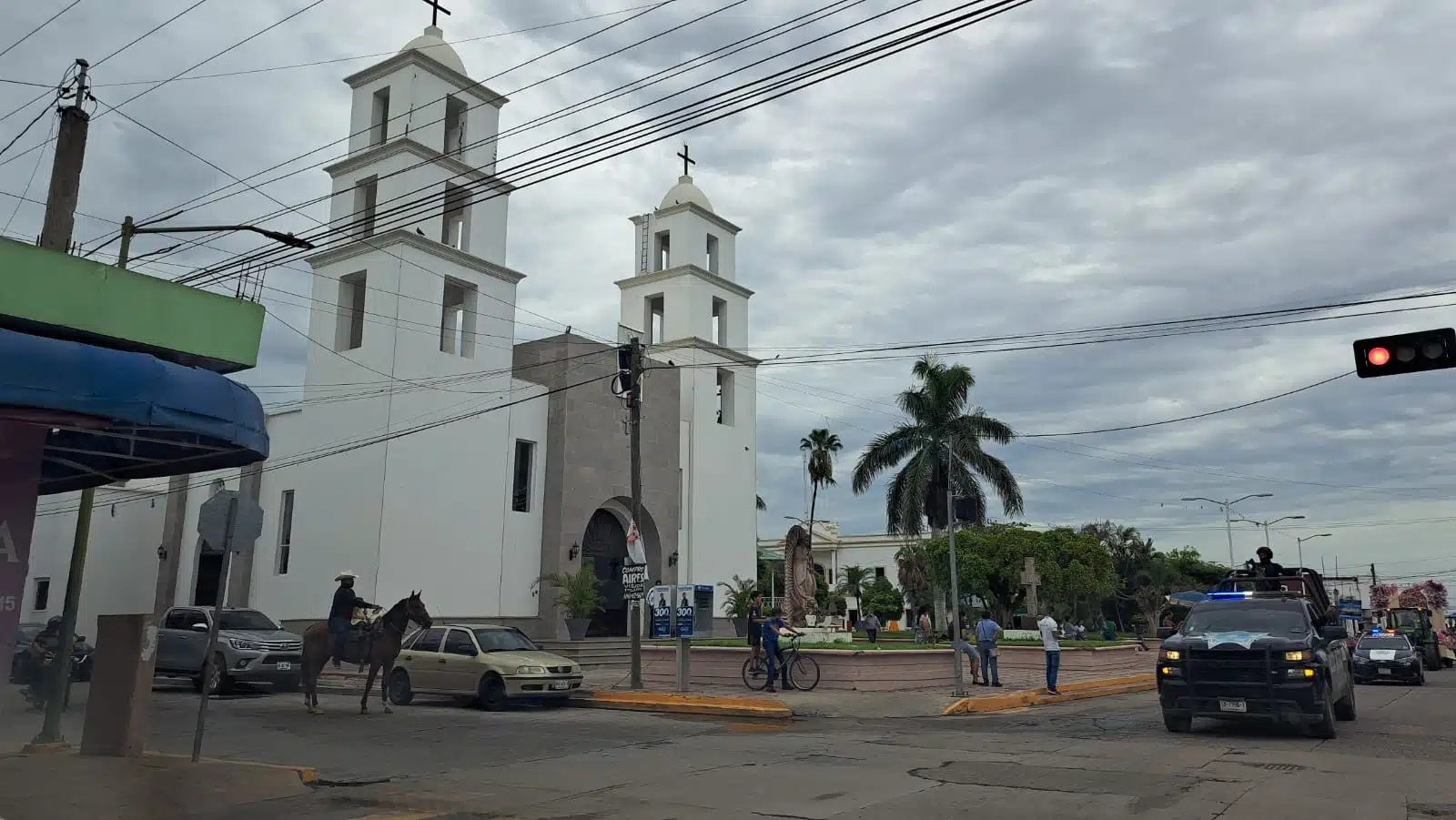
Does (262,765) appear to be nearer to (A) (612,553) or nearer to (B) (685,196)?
(A) (612,553)

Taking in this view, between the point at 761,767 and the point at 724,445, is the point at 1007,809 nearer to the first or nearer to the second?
the point at 761,767

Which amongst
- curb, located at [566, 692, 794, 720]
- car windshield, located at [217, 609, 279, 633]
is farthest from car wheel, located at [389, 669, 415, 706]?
car windshield, located at [217, 609, 279, 633]

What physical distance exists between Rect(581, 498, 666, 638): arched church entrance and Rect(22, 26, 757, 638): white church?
0.08 metres

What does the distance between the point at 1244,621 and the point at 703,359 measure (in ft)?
92.8

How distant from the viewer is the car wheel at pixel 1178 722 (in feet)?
45.6

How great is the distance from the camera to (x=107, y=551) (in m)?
37.3

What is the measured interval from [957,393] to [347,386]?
27.8m

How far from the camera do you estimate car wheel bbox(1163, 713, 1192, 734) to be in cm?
1391

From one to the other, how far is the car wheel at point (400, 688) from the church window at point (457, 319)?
1367 cm

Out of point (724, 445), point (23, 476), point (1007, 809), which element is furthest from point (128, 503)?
point (1007, 809)

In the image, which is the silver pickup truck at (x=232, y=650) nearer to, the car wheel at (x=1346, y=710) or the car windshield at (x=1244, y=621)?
the car windshield at (x=1244, y=621)

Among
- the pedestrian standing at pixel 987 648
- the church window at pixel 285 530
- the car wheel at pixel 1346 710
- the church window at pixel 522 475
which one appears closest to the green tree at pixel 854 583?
the church window at pixel 522 475

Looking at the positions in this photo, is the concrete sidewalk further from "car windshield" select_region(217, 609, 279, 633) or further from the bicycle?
the bicycle

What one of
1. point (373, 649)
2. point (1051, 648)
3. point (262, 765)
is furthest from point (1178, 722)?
point (373, 649)
